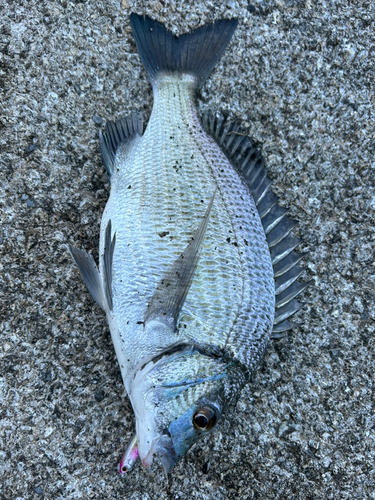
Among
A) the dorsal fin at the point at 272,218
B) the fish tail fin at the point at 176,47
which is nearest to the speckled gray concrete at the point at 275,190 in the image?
the fish tail fin at the point at 176,47

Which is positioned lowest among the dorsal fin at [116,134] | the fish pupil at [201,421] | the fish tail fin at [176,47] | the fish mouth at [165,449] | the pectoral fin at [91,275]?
the fish mouth at [165,449]

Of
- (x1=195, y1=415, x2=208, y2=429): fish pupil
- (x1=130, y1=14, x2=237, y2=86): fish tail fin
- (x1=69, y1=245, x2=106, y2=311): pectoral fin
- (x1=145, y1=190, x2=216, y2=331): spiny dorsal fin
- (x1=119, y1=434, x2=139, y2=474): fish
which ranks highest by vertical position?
(x1=130, y1=14, x2=237, y2=86): fish tail fin

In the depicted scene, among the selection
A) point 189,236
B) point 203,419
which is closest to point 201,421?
point 203,419

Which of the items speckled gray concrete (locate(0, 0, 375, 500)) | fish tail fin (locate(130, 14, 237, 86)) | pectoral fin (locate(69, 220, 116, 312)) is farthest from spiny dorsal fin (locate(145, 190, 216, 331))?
fish tail fin (locate(130, 14, 237, 86))

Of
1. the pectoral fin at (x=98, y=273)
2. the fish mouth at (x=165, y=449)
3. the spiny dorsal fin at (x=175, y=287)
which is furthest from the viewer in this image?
the pectoral fin at (x=98, y=273)

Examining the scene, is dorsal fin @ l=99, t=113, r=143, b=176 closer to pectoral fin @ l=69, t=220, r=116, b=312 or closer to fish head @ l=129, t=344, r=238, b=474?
pectoral fin @ l=69, t=220, r=116, b=312

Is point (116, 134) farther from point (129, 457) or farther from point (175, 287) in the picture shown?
point (129, 457)

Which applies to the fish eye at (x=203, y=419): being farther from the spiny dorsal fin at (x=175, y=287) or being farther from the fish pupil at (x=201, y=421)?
the spiny dorsal fin at (x=175, y=287)

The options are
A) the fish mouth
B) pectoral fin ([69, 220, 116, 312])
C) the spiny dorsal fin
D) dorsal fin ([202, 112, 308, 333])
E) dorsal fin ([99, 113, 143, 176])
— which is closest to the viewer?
the fish mouth

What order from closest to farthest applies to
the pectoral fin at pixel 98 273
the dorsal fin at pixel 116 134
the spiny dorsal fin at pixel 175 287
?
the spiny dorsal fin at pixel 175 287 < the pectoral fin at pixel 98 273 < the dorsal fin at pixel 116 134
